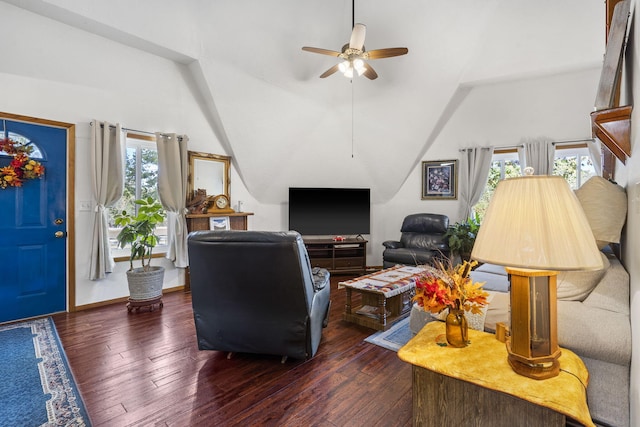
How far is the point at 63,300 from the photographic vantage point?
355 centimetres

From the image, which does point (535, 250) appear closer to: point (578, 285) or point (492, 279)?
point (578, 285)

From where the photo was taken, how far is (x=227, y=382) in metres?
2.11

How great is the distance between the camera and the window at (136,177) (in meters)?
4.04

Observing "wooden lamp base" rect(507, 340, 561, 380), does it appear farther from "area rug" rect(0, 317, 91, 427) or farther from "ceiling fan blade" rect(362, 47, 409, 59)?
"ceiling fan blade" rect(362, 47, 409, 59)

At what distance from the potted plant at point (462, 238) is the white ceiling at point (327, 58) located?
1567 millimetres

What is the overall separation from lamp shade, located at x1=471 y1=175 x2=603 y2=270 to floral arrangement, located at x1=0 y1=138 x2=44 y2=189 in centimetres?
423

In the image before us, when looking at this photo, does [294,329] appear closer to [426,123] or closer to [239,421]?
[239,421]

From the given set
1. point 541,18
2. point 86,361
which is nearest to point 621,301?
point 86,361

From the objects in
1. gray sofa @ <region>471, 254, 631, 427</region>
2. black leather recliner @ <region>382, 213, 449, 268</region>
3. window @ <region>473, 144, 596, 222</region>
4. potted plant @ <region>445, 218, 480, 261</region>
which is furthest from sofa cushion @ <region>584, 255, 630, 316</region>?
window @ <region>473, 144, 596, 222</region>

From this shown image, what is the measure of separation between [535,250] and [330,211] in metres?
4.68

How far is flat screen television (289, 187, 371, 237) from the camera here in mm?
5527

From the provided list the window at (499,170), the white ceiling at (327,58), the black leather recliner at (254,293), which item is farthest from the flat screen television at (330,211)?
the black leather recliner at (254,293)

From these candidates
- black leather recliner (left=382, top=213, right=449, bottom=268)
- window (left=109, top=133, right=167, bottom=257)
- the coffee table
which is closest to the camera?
the coffee table

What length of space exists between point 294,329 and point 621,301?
6.08 ft
